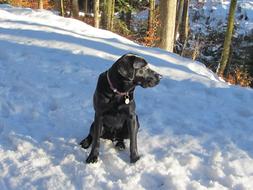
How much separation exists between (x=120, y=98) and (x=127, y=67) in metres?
0.35

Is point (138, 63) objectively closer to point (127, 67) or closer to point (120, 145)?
point (127, 67)

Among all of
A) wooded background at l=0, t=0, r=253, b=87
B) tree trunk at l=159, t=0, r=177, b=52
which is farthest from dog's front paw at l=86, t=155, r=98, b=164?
wooded background at l=0, t=0, r=253, b=87

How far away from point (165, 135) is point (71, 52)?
385 cm

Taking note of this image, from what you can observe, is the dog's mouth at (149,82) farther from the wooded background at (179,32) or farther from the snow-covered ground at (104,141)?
the wooded background at (179,32)

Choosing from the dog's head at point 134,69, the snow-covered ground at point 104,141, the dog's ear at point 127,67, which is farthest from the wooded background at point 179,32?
the dog's ear at point 127,67

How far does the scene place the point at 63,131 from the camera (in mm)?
5961

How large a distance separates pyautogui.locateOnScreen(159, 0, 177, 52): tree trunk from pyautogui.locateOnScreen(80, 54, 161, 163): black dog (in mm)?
7637

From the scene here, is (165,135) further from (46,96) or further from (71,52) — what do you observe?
(71,52)

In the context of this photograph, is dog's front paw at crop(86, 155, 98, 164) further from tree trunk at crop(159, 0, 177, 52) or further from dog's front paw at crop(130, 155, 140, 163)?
tree trunk at crop(159, 0, 177, 52)

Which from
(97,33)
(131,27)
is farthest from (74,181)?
(131,27)

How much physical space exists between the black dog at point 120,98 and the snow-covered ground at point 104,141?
0.91 feet

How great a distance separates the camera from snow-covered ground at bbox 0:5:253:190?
16.0ft

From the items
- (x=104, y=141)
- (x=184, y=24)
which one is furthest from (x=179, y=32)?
(x=104, y=141)

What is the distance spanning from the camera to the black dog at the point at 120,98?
4.75 metres
